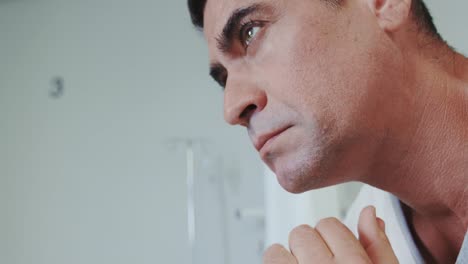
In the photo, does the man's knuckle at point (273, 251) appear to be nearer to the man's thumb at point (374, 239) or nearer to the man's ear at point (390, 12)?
the man's thumb at point (374, 239)

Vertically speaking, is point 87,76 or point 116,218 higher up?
point 87,76

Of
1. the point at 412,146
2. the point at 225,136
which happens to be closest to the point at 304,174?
the point at 412,146

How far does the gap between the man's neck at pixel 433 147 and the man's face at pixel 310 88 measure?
4 cm

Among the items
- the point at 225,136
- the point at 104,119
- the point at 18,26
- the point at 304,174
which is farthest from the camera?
the point at 18,26

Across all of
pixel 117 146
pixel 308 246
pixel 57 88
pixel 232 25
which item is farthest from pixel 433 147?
pixel 57 88

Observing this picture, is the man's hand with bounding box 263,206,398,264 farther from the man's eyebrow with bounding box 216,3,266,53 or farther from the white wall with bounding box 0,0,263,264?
the white wall with bounding box 0,0,263,264

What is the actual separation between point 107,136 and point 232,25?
217 centimetres

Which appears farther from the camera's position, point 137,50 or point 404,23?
point 137,50

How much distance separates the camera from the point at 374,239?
63 cm

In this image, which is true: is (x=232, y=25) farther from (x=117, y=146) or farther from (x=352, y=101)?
(x=117, y=146)

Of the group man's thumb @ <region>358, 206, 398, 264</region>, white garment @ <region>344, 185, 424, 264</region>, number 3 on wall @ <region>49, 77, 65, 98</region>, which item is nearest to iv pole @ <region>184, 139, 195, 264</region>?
number 3 on wall @ <region>49, 77, 65, 98</region>

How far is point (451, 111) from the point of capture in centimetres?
73

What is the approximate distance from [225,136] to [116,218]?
2.64 feet

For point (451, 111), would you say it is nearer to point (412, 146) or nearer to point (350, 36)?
point (412, 146)
